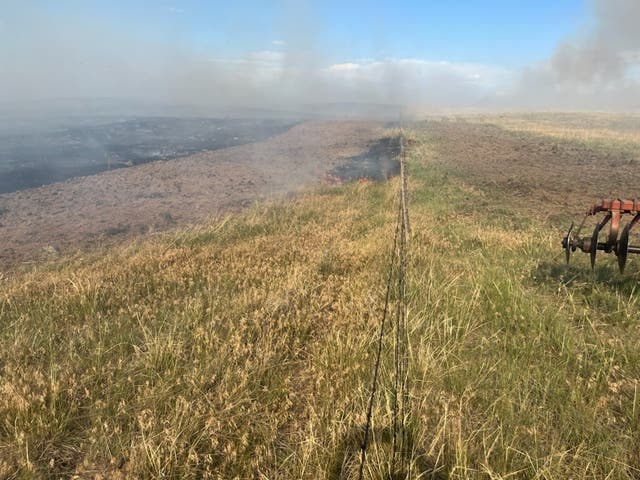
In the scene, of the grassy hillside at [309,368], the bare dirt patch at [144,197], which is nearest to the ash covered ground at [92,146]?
the bare dirt patch at [144,197]

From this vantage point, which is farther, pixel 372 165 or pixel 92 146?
pixel 92 146

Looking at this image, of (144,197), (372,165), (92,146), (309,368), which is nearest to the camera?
(309,368)

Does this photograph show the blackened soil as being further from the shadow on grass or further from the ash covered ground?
the shadow on grass

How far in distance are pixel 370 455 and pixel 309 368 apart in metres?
1.12

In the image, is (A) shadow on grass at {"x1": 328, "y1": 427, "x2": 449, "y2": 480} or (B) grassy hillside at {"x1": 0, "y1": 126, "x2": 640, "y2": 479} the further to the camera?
(B) grassy hillside at {"x1": 0, "y1": 126, "x2": 640, "y2": 479}

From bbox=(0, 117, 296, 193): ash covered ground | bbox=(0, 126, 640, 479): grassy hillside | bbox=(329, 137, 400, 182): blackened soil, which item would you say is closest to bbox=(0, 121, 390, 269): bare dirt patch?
bbox=(329, 137, 400, 182): blackened soil

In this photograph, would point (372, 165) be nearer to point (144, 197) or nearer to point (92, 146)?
point (144, 197)

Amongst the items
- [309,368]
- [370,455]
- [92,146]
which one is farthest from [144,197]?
[92,146]

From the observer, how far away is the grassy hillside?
2.27 metres

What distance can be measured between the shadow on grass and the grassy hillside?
0.5 inches

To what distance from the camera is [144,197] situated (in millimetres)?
13883

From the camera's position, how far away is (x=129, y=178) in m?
16.3

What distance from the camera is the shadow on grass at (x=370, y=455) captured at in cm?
210

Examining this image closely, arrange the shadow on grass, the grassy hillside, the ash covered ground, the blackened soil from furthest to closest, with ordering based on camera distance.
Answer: the ash covered ground → the blackened soil → the grassy hillside → the shadow on grass
